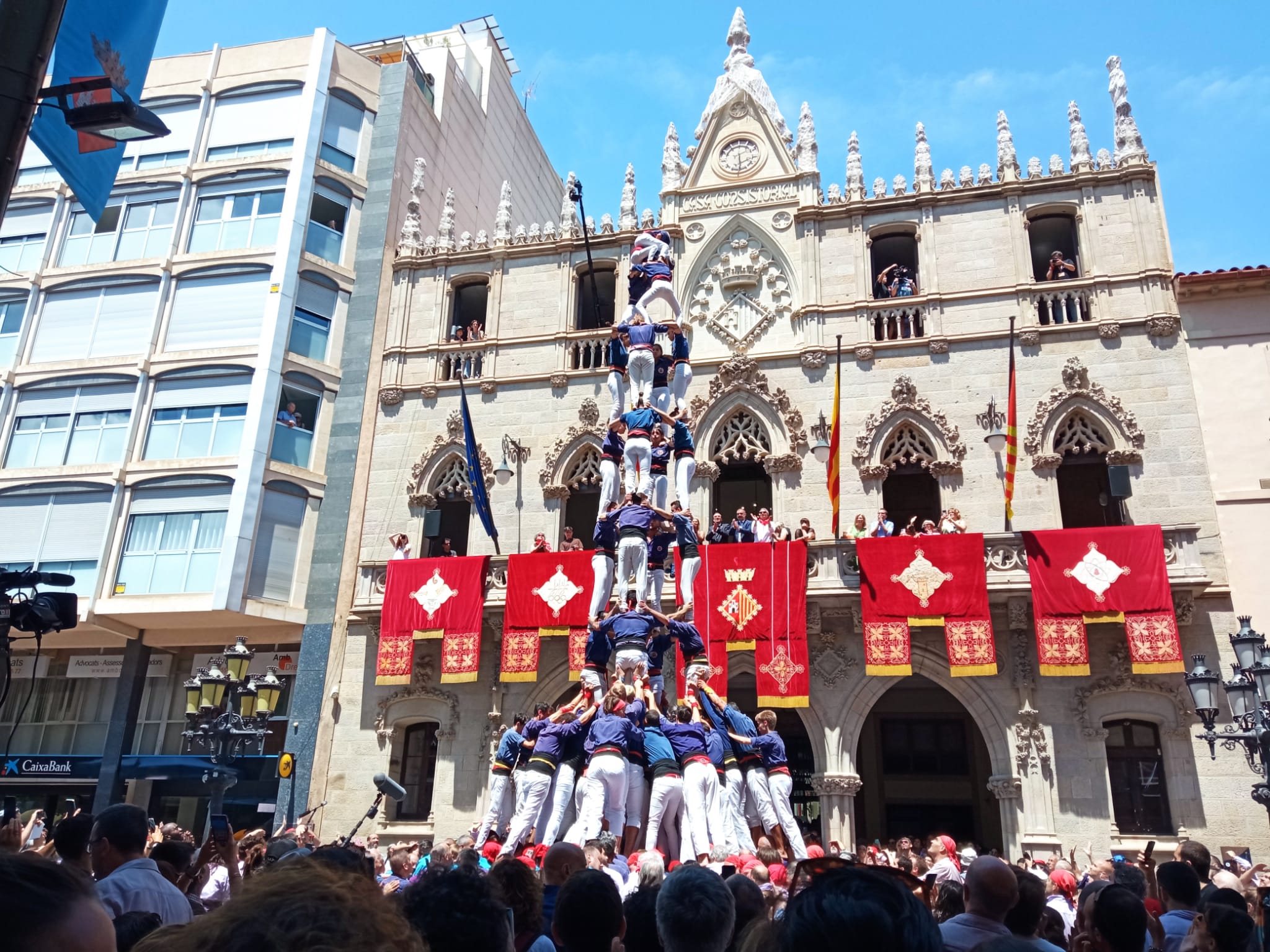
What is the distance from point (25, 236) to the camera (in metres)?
30.0

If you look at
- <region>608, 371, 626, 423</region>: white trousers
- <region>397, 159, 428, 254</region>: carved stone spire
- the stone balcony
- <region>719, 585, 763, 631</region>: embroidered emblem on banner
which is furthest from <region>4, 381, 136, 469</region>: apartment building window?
<region>719, 585, 763, 631</region>: embroidered emblem on banner

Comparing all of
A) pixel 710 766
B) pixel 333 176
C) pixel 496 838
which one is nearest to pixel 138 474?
pixel 333 176

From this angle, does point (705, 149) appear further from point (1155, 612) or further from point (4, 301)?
point (4, 301)

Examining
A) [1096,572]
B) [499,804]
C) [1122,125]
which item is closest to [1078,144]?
[1122,125]

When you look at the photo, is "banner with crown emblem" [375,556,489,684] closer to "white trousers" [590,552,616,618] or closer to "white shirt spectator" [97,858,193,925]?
"white trousers" [590,552,616,618]

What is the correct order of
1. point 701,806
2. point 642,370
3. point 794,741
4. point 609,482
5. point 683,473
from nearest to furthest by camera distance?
point 701,806 → point 609,482 → point 683,473 → point 642,370 → point 794,741

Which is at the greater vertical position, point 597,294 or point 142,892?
point 597,294

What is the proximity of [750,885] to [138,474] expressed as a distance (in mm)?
25253

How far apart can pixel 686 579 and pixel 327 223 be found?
65.6 feet

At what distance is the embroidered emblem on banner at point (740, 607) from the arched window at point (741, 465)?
13.1 feet

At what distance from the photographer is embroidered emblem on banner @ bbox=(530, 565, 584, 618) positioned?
22.7 m

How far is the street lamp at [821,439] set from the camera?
23.8 metres

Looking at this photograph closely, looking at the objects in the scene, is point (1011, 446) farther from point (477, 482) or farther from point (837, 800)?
point (477, 482)

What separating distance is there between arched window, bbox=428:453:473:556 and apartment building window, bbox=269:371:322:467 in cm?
389
